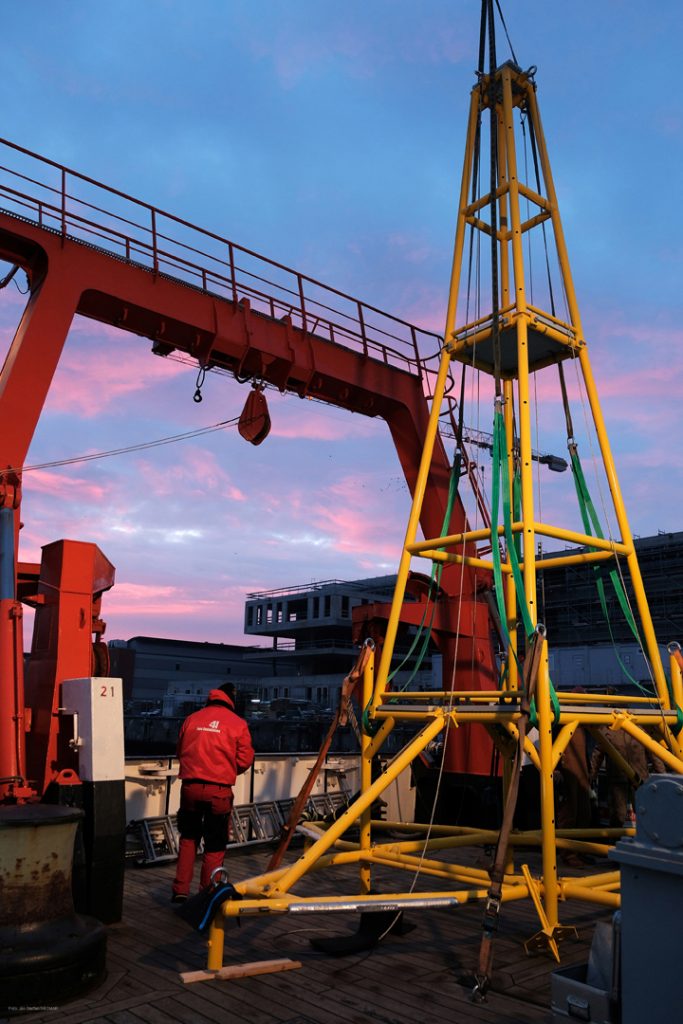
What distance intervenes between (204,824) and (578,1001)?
540 cm

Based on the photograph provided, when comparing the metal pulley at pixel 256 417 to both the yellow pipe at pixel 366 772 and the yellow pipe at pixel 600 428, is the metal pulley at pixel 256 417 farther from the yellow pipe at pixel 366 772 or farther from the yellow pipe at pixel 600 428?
the yellow pipe at pixel 366 772

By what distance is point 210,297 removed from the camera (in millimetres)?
11281

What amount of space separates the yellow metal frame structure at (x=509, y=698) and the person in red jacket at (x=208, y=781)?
40.4 inches

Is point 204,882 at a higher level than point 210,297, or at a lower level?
lower

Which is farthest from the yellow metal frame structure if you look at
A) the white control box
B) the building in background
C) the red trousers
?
the building in background

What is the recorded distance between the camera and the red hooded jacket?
25.5 ft

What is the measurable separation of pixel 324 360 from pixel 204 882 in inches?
304

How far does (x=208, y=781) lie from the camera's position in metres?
7.75

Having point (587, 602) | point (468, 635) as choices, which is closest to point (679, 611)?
point (587, 602)

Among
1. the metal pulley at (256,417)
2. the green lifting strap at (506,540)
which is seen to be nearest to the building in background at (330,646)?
the metal pulley at (256,417)

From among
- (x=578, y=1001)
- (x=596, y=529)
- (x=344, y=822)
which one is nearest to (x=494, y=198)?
(x=596, y=529)

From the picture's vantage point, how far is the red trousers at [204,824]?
7742 millimetres

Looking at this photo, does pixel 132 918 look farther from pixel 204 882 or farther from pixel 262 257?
pixel 262 257

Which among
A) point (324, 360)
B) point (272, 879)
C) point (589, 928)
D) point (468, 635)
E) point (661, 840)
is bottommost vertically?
point (589, 928)
